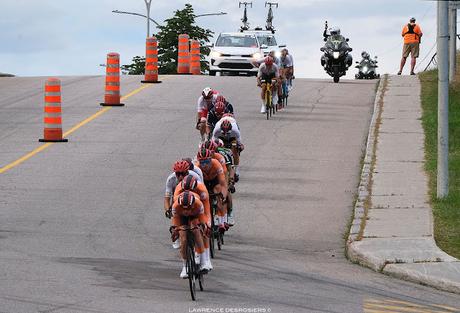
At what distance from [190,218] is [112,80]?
20.5m

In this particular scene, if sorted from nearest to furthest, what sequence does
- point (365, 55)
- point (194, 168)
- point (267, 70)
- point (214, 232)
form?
point (194, 168) → point (214, 232) → point (267, 70) → point (365, 55)

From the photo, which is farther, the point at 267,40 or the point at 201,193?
the point at 267,40

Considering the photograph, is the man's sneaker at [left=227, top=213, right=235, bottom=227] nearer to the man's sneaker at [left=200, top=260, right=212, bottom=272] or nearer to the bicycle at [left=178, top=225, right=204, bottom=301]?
the bicycle at [left=178, top=225, right=204, bottom=301]

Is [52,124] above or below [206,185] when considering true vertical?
above

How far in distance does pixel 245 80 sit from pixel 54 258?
25.4 meters

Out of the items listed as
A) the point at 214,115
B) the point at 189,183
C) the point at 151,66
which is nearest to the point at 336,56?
the point at 151,66

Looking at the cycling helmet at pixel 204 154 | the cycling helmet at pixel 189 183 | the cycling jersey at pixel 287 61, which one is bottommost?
the cycling helmet at pixel 189 183

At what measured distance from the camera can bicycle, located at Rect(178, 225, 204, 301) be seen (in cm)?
1443

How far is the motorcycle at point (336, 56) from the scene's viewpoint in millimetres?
41812

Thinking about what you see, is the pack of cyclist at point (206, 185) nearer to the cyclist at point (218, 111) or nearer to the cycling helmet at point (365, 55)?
the cyclist at point (218, 111)

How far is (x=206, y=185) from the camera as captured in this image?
18109 mm

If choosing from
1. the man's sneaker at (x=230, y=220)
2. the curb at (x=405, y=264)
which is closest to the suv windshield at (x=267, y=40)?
the curb at (x=405, y=264)

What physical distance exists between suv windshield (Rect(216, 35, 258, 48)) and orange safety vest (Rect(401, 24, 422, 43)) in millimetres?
6152

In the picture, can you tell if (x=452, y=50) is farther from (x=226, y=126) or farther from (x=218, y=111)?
(x=226, y=126)
